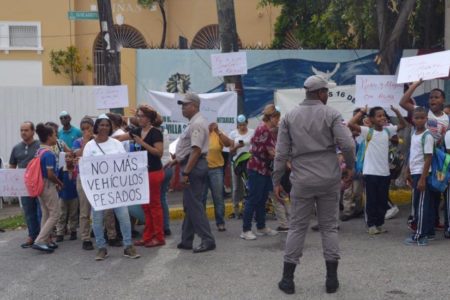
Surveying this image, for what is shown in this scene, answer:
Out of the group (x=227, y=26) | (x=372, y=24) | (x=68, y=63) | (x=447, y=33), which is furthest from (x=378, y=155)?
(x=68, y=63)

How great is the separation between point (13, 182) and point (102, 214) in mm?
1513

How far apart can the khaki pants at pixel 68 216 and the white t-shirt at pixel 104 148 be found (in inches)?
54.7

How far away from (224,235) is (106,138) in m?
2.13

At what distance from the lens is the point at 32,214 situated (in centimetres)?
848

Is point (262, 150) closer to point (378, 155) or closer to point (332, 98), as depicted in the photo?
point (378, 155)

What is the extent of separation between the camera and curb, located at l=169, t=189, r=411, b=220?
10.3m

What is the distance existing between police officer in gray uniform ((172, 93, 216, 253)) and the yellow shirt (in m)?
0.86

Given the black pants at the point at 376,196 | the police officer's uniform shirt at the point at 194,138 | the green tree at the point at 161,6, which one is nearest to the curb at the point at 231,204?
the black pants at the point at 376,196

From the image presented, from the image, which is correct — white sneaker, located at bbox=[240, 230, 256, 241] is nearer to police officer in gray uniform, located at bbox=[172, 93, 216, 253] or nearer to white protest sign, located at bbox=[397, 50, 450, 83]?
police officer in gray uniform, located at bbox=[172, 93, 216, 253]

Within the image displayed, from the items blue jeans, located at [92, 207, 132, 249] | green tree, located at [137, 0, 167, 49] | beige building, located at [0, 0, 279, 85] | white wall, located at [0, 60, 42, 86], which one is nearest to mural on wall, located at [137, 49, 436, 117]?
blue jeans, located at [92, 207, 132, 249]

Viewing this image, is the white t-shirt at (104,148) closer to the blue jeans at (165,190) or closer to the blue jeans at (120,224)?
the blue jeans at (120,224)

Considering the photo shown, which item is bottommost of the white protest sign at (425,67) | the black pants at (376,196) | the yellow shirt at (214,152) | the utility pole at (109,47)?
the black pants at (376,196)

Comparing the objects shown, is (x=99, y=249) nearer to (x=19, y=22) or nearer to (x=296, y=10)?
(x=296, y=10)

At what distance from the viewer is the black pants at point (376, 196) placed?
329 inches
